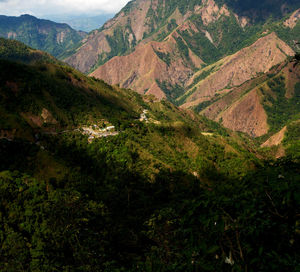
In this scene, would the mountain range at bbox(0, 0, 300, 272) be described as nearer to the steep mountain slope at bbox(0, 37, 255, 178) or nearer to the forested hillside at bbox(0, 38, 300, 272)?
the forested hillside at bbox(0, 38, 300, 272)

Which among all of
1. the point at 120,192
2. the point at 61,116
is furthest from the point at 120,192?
the point at 61,116

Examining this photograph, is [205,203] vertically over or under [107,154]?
over

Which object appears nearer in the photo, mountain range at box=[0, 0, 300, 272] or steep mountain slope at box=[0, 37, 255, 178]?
mountain range at box=[0, 0, 300, 272]

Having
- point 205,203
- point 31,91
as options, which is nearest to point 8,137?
point 31,91

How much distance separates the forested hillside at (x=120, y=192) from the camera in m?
7.88

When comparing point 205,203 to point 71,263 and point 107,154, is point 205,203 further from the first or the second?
point 107,154

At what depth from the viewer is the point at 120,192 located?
77438 mm

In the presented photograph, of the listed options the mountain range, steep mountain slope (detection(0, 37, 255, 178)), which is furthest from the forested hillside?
steep mountain slope (detection(0, 37, 255, 178))

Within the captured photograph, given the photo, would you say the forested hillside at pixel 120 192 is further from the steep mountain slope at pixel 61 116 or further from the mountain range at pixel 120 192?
the steep mountain slope at pixel 61 116

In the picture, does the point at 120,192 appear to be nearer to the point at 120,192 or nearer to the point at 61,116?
the point at 120,192

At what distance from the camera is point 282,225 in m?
7.19

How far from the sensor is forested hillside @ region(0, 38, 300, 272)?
788 cm

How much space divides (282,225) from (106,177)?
265 ft

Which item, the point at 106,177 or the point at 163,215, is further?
the point at 106,177
